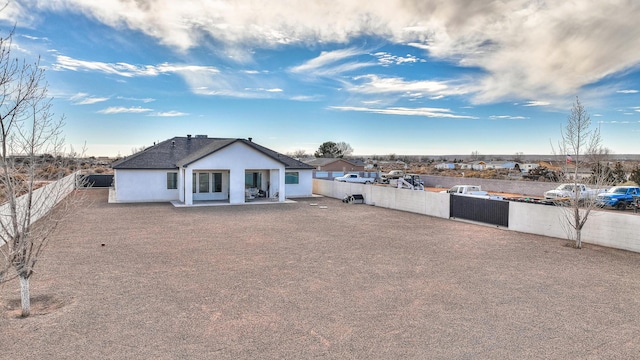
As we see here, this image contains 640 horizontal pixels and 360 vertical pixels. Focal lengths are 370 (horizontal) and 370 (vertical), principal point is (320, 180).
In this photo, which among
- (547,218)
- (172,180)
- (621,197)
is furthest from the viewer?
(172,180)

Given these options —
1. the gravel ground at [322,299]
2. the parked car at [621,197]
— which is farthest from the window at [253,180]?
the parked car at [621,197]

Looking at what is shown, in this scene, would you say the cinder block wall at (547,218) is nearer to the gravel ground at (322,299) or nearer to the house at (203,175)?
the gravel ground at (322,299)

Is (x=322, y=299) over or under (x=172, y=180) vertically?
under

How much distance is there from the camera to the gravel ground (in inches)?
240

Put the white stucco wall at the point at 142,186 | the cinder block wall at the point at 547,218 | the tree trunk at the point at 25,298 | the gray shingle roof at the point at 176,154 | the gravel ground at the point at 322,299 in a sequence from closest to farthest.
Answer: the gravel ground at the point at 322,299, the tree trunk at the point at 25,298, the cinder block wall at the point at 547,218, the gray shingle roof at the point at 176,154, the white stucco wall at the point at 142,186

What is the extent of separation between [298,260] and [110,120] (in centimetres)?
2968

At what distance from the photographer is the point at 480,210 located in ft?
63.8

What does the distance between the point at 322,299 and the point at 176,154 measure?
26094 millimetres

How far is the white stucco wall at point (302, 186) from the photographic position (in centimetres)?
3281

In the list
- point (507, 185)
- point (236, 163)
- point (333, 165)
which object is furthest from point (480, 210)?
point (333, 165)

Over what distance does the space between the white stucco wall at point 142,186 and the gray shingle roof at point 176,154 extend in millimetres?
542

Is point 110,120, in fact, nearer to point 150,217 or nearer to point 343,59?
point 150,217

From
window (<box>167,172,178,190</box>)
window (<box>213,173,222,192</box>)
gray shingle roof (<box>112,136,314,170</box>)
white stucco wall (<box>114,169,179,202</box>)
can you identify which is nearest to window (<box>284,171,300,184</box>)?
gray shingle roof (<box>112,136,314,170</box>)

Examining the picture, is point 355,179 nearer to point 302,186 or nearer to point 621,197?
point 302,186
